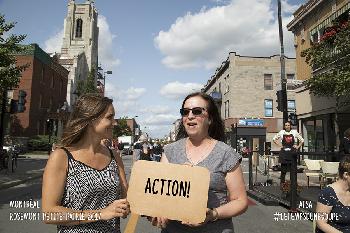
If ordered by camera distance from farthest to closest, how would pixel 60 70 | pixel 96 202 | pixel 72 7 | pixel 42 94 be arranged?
pixel 72 7 < pixel 60 70 < pixel 42 94 < pixel 96 202

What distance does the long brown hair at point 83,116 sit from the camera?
262 centimetres

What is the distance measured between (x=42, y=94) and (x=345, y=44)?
40067 mm

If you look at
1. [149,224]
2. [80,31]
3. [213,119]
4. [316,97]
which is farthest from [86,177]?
[80,31]

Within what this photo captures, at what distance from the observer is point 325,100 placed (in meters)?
19.0

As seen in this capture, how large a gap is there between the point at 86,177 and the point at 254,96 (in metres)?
44.0

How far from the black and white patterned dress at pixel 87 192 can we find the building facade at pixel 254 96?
4230 cm

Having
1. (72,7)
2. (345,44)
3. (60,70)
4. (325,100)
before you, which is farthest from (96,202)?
(72,7)

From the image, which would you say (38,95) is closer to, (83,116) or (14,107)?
(14,107)

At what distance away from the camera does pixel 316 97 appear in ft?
66.2

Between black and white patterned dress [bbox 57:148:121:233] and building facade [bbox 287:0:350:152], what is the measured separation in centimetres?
1545

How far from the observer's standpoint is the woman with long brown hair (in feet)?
7.69

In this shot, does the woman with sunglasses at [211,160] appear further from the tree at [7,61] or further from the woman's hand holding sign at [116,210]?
the tree at [7,61]

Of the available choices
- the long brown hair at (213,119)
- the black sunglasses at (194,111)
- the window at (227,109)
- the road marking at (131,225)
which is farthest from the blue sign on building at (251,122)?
the black sunglasses at (194,111)

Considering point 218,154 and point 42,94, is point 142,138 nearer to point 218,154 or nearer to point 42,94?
point 218,154
